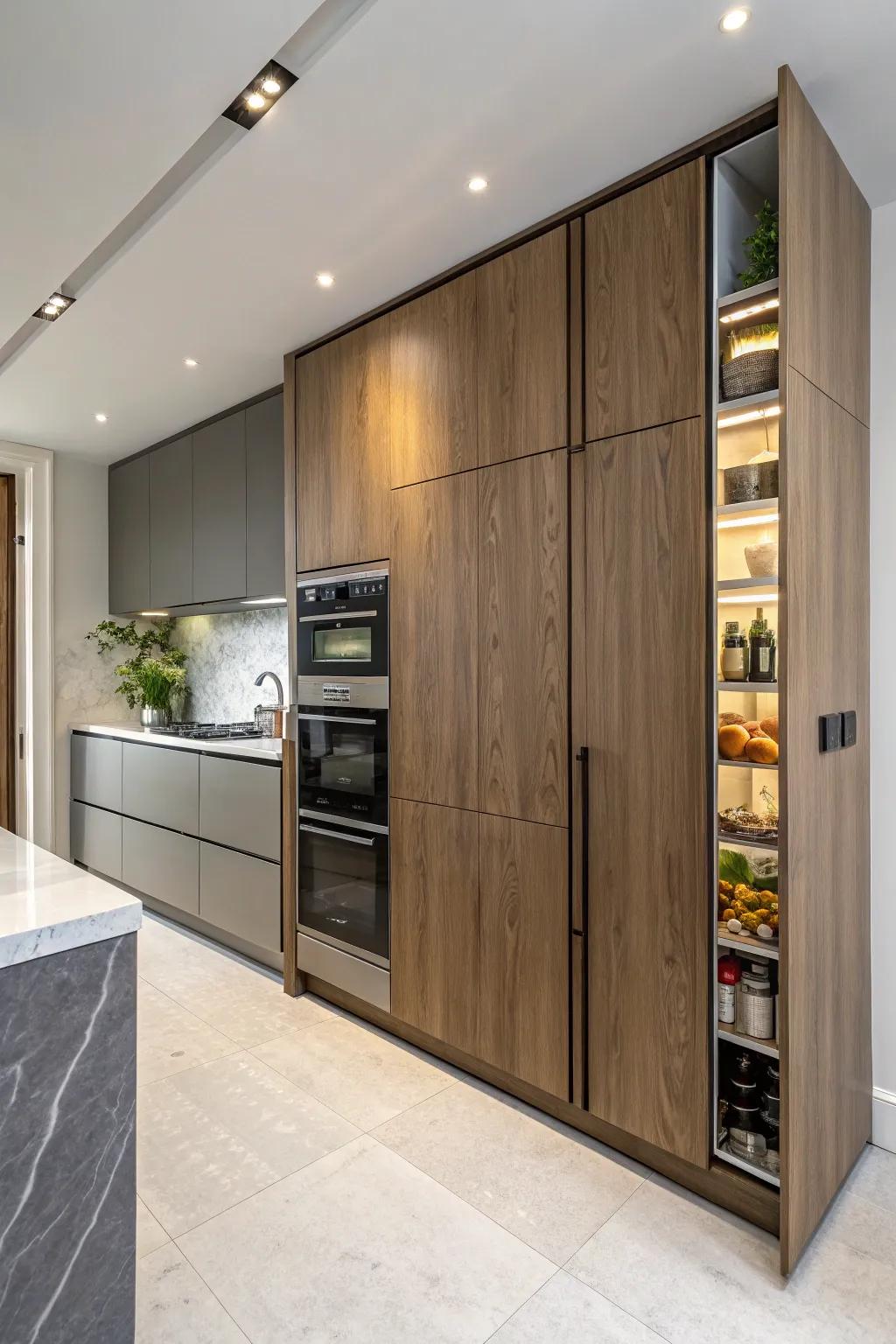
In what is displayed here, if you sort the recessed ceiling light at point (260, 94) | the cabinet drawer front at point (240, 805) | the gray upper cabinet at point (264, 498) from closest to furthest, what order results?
1. the recessed ceiling light at point (260, 94)
2. the cabinet drawer front at point (240, 805)
3. the gray upper cabinet at point (264, 498)

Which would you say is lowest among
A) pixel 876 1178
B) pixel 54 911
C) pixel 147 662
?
pixel 876 1178

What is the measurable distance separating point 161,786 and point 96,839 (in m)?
0.87

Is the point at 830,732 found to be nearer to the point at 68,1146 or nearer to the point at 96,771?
the point at 68,1146

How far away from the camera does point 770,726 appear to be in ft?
5.99

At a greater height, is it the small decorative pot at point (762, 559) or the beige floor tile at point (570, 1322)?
the small decorative pot at point (762, 559)

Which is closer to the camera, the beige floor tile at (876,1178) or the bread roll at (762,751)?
the bread roll at (762,751)

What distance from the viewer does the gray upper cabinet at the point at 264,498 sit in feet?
11.2

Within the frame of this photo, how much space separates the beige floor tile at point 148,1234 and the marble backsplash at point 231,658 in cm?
251

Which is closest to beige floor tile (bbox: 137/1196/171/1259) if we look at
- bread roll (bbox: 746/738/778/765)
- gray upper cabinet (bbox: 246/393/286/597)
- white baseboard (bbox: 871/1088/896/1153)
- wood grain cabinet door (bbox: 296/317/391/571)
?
bread roll (bbox: 746/738/778/765)

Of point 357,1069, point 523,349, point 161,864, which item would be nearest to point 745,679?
point 523,349

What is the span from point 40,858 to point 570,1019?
1401 millimetres

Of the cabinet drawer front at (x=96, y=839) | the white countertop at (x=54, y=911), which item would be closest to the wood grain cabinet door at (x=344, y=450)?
the white countertop at (x=54, y=911)

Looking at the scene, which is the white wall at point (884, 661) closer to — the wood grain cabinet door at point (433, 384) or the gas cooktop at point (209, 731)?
the wood grain cabinet door at point (433, 384)

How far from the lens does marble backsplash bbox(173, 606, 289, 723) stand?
410cm
